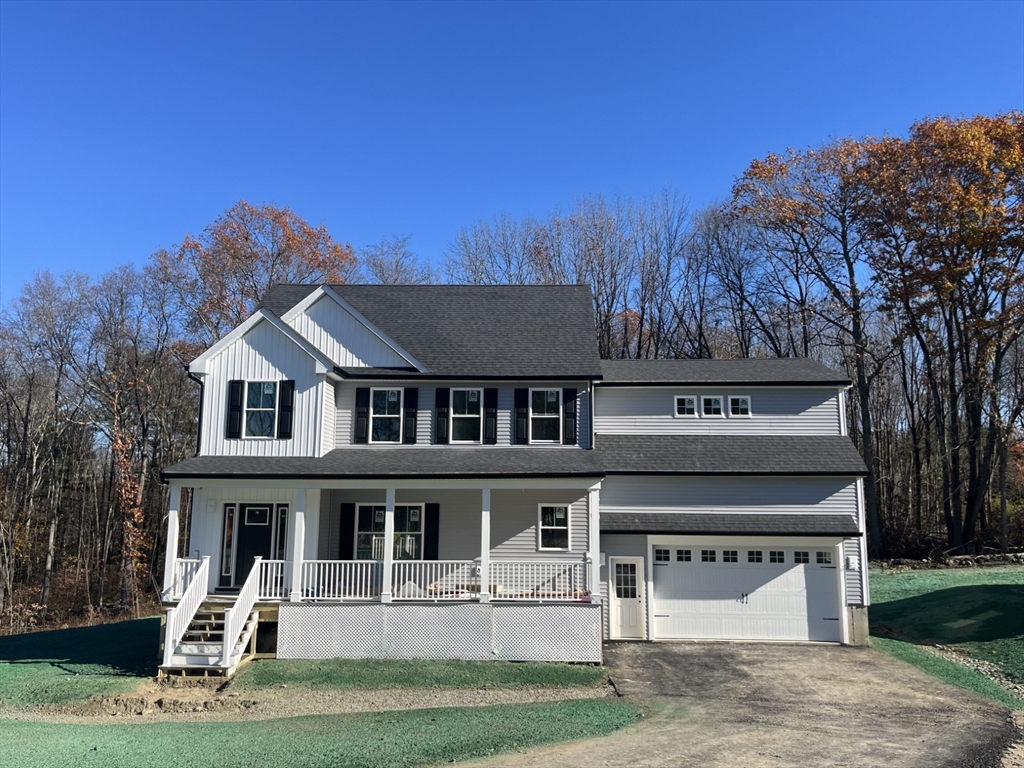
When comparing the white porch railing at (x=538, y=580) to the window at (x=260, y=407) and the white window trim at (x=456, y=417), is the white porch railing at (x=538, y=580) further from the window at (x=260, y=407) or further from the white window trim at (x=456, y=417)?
the window at (x=260, y=407)

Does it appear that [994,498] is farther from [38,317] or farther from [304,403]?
[38,317]

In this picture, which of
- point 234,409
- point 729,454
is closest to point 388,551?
point 234,409

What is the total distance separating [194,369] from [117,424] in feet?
45.6

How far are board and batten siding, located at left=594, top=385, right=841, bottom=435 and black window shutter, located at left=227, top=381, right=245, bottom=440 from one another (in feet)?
29.9

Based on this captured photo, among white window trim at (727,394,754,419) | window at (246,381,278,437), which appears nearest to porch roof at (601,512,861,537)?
white window trim at (727,394,754,419)

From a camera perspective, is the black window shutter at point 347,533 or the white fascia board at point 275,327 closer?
the white fascia board at point 275,327

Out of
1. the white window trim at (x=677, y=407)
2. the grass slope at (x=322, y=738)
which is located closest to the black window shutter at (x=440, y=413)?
the white window trim at (x=677, y=407)

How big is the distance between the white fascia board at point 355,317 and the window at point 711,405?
7.51m

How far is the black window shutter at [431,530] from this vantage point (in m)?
17.3

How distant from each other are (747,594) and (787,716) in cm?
645

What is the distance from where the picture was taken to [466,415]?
1806 cm

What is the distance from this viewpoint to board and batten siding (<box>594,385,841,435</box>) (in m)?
19.2

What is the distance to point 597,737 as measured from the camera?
10.4 m

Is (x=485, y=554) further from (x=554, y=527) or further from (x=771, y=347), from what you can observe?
(x=771, y=347)
